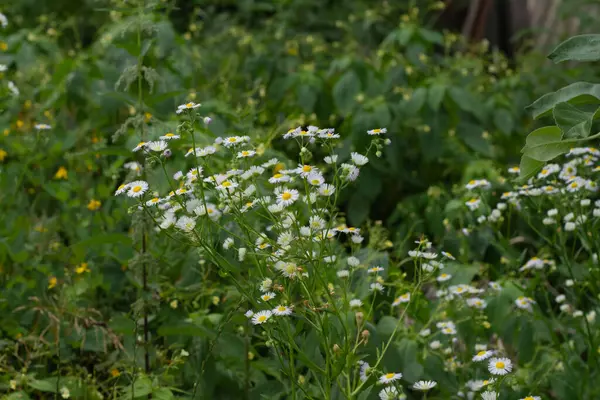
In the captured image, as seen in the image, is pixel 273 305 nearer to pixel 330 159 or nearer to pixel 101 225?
pixel 330 159

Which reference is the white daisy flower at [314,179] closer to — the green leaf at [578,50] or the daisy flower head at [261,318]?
the daisy flower head at [261,318]

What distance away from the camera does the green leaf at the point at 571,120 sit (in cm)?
158

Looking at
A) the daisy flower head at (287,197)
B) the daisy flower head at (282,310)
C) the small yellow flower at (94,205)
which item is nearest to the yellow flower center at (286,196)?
the daisy flower head at (287,197)

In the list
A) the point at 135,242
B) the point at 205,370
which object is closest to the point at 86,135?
the point at 135,242

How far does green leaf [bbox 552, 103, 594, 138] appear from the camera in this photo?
1.58 m

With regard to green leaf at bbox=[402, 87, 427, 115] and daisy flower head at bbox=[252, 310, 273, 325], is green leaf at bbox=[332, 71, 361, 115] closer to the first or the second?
green leaf at bbox=[402, 87, 427, 115]

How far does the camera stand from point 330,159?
182 cm

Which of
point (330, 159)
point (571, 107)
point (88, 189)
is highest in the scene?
point (571, 107)

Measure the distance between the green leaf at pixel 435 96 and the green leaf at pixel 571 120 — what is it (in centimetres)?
209

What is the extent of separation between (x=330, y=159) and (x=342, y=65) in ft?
7.23

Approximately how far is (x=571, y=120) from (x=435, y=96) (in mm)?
2173

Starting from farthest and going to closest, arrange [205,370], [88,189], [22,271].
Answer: [88,189]
[22,271]
[205,370]

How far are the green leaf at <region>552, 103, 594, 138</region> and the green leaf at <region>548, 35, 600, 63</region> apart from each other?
0.31ft

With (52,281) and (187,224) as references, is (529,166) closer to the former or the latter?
(187,224)
